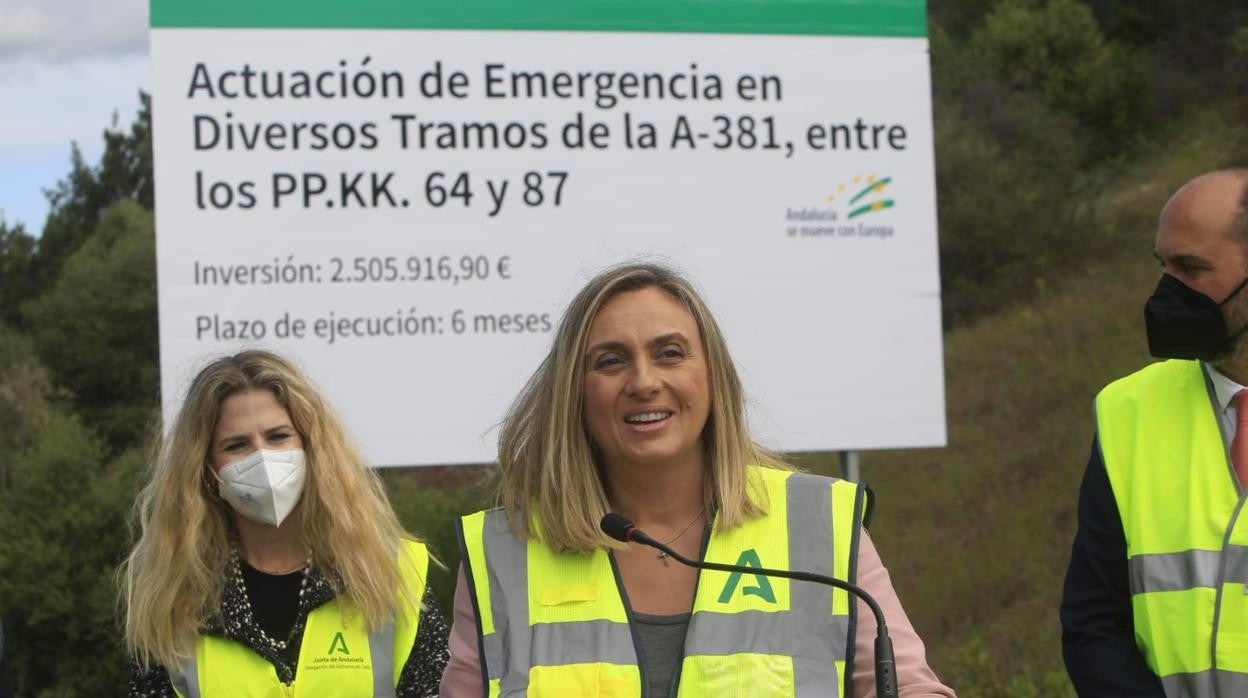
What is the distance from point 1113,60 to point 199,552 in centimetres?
2997

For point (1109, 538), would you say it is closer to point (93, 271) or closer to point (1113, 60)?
point (93, 271)

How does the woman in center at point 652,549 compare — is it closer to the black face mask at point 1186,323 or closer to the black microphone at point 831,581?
the black microphone at point 831,581

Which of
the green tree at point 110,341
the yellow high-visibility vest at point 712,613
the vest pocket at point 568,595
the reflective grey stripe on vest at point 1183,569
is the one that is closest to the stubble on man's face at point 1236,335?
the reflective grey stripe on vest at point 1183,569

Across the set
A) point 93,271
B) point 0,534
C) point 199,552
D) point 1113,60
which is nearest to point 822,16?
point 199,552

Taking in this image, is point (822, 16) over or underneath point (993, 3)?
underneath

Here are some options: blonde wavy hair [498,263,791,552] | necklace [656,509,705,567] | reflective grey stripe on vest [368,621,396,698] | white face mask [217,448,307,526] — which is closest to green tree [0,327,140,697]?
white face mask [217,448,307,526]

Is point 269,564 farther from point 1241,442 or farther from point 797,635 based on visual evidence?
point 1241,442

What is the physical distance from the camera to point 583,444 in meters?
2.64

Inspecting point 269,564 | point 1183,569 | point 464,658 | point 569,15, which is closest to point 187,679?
point 269,564

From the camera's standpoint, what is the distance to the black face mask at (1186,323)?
2.83 metres

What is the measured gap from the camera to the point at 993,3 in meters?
36.8

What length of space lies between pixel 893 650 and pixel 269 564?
5.52 ft

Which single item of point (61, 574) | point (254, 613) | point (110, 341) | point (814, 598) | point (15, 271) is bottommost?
point (61, 574)

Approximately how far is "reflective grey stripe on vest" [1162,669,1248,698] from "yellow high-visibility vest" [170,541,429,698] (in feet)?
5.20
